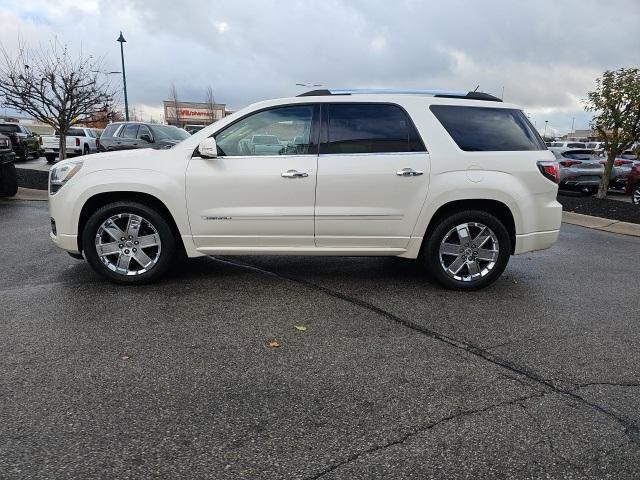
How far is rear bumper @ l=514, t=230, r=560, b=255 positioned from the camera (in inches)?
199

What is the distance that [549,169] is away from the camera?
16.5 feet

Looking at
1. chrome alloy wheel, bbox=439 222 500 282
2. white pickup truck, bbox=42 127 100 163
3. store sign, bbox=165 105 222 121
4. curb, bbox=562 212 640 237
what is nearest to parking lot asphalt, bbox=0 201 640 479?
chrome alloy wheel, bbox=439 222 500 282

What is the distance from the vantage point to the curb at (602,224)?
30.0ft

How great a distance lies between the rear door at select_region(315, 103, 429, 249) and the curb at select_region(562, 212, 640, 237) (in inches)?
239

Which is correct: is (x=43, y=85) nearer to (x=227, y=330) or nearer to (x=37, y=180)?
(x=37, y=180)

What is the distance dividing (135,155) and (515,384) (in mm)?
3891

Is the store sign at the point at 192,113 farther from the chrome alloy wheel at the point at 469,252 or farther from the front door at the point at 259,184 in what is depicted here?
the chrome alloy wheel at the point at 469,252

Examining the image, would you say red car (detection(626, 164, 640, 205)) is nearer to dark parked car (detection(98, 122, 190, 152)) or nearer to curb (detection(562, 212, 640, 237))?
curb (detection(562, 212, 640, 237))

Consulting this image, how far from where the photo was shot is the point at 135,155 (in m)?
4.94

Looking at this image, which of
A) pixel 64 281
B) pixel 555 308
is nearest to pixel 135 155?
pixel 64 281

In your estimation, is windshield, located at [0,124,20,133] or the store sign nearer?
windshield, located at [0,124,20,133]

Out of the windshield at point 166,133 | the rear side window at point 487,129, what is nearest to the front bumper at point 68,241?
the rear side window at point 487,129

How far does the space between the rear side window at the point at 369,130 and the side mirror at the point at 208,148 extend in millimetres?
1028

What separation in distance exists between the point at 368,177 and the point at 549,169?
1829 millimetres
